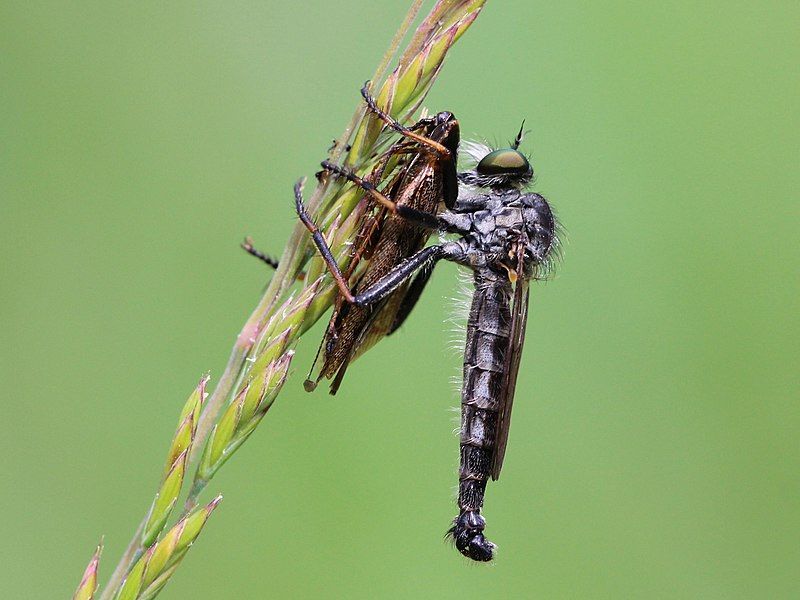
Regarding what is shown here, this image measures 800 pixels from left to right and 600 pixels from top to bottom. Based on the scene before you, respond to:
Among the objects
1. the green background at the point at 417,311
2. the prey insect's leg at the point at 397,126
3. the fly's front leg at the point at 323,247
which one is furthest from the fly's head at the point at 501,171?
the fly's front leg at the point at 323,247

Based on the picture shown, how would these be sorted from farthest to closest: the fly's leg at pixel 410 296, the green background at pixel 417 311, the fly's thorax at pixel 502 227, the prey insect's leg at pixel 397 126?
the green background at pixel 417 311 → the fly's thorax at pixel 502 227 → the fly's leg at pixel 410 296 → the prey insect's leg at pixel 397 126

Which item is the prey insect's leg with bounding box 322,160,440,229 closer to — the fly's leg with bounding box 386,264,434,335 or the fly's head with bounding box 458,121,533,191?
the fly's leg with bounding box 386,264,434,335

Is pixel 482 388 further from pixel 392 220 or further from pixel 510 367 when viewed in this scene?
pixel 392 220

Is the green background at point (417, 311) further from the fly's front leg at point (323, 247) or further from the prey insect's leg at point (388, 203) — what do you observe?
the fly's front leg at point (323, 247)

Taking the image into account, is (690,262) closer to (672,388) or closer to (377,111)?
(672,388)

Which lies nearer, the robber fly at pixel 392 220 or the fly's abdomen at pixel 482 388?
the robber fly at pixel 392 220

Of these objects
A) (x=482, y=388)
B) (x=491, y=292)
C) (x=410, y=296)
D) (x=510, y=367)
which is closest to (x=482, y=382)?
(x=482, y=388)
